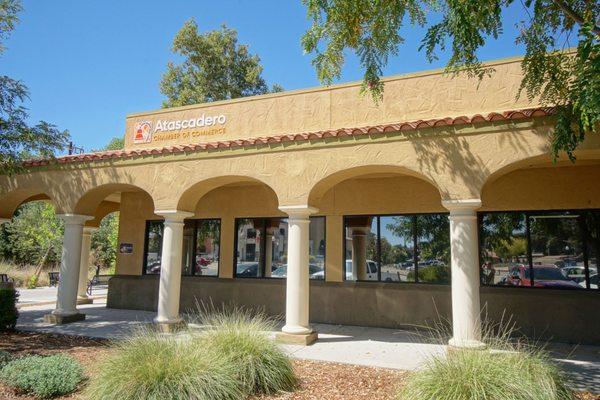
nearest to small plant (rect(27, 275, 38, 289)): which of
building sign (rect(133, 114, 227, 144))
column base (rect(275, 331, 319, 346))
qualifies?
building sign (rect(133, 114, 227, 144))

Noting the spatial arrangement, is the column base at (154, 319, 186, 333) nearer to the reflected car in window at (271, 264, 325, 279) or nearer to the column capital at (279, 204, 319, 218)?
the reflected car in window at (271, 264, 325, 279)

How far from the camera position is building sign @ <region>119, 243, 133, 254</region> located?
1521cm

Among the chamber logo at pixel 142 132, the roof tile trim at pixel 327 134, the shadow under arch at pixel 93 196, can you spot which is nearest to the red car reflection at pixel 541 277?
the roof tile trim at pixel 327 134

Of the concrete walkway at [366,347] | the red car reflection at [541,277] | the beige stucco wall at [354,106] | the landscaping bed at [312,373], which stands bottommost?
the landscaping bed at [312,373]

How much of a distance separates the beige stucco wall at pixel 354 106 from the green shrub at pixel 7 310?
5648mm

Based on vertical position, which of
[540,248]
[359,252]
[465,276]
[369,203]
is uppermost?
[369,203]

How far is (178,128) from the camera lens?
44.5 ft

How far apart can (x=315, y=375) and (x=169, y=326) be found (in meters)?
4.82

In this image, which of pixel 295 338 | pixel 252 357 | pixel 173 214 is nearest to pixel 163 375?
pixel 252 357

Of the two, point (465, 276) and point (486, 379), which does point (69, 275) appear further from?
point (486, 379)

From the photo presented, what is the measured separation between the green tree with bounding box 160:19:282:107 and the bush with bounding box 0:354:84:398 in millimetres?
23026

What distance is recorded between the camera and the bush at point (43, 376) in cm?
617

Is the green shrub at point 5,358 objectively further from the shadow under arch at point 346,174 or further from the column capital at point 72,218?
the shadow under arch at point 346,174

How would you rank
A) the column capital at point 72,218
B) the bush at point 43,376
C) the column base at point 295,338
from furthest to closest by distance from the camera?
the column capital at point 72,218
the column base at point 295,338
the bush at point 43,376
